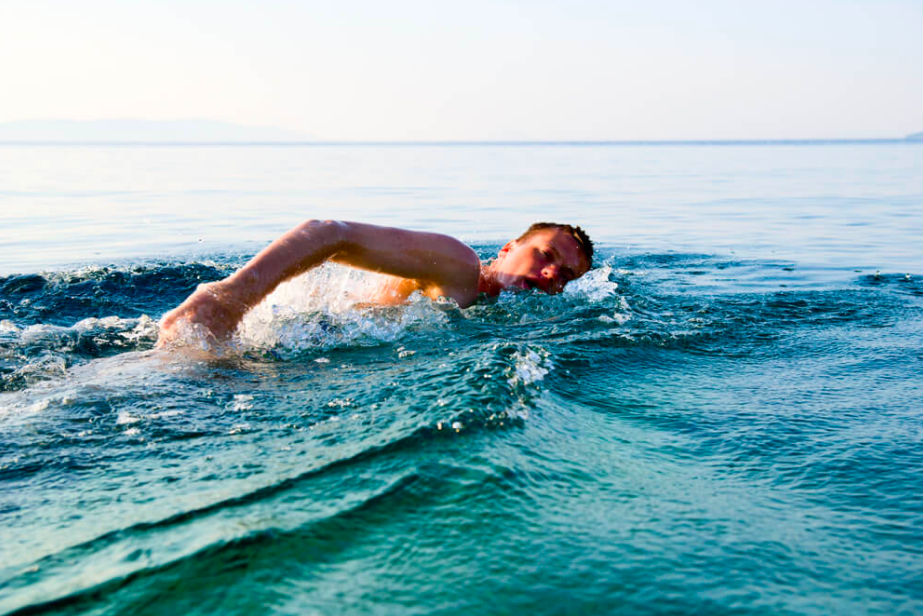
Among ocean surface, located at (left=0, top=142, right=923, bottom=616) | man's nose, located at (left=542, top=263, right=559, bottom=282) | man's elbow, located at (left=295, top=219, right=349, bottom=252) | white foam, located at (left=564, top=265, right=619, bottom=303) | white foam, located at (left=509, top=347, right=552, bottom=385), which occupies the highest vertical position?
man's elbow, located at (left=295, top=219, right=349, bottom=252)

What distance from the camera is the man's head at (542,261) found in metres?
5.27

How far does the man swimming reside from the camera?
345 centimetres

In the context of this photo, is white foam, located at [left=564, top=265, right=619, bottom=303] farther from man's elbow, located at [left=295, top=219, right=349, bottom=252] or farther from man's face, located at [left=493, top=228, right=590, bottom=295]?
man's elbow, located at [left=295, top=219, right=349, bottom=252]

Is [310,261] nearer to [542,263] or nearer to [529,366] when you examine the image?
[529,366]

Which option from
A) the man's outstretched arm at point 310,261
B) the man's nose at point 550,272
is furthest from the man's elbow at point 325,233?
the man's nose at point 550,272

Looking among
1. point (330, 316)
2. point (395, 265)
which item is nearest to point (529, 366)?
point (395, 265)

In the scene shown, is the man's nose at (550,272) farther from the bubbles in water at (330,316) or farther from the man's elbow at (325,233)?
the man's elbow at (325,233)

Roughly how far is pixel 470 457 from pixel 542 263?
2977 mm

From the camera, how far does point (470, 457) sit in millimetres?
2455

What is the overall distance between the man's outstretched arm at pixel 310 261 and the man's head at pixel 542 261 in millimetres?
712

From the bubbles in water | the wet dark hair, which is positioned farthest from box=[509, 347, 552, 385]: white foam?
the wet dark hair

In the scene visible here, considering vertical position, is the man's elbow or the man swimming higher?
the man's elbow

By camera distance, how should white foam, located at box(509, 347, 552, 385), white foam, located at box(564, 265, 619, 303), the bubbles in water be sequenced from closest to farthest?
white foam, located at box(509, 347, 552, 385)
the bubbles in water
white foam, located at box(564, 265, 619, 303)

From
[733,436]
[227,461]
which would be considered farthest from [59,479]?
[733,436]
